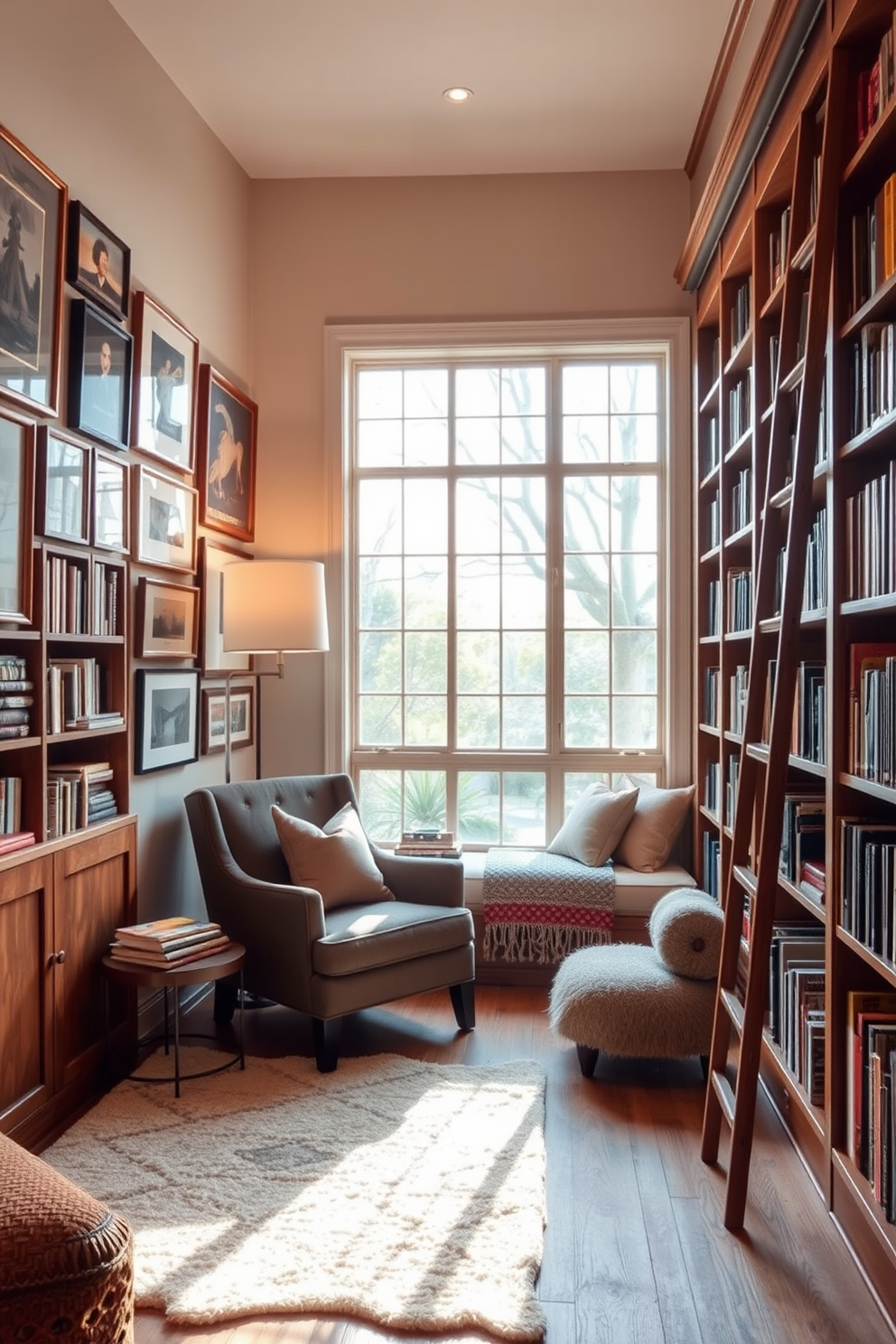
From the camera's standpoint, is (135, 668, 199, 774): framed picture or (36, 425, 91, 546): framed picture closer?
(36, 425, 91, 546): framed picture

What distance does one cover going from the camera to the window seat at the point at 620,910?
417 cm

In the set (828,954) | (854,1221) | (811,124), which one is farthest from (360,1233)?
(811,124)

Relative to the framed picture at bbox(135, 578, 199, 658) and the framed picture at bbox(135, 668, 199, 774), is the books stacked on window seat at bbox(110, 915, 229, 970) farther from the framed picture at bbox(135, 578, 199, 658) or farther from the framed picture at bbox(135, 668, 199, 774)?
the framed picture at bbox(135, 578, 199, 658)

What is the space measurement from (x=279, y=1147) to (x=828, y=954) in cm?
154

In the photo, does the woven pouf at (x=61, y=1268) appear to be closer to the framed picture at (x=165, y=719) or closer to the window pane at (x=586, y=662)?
the framed picture at (x=165, y=719)

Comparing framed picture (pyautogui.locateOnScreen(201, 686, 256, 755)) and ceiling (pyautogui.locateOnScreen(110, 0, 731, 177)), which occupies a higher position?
ceiling (pyautogui.locateOnScreen(110, 0, 731, 177))

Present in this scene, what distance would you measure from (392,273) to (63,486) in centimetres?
241

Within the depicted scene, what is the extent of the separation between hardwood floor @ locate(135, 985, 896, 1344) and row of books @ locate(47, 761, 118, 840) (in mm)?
949

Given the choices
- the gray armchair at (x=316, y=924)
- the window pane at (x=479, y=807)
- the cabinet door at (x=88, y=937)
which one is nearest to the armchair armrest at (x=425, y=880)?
the gray armchair at (x=316, y=924)

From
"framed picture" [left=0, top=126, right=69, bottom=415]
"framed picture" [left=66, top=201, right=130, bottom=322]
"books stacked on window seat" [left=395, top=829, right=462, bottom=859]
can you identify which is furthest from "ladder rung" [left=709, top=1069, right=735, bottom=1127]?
"framed picture" [left=66, top=201, right=130, bottom=322]

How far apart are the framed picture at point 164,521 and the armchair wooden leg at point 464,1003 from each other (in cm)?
189

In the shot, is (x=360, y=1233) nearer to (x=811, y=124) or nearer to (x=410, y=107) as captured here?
(x=811, y=124)

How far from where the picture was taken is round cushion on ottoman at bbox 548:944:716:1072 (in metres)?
3.11

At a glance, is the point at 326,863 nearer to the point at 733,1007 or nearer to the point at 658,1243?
the point at 733,1007
